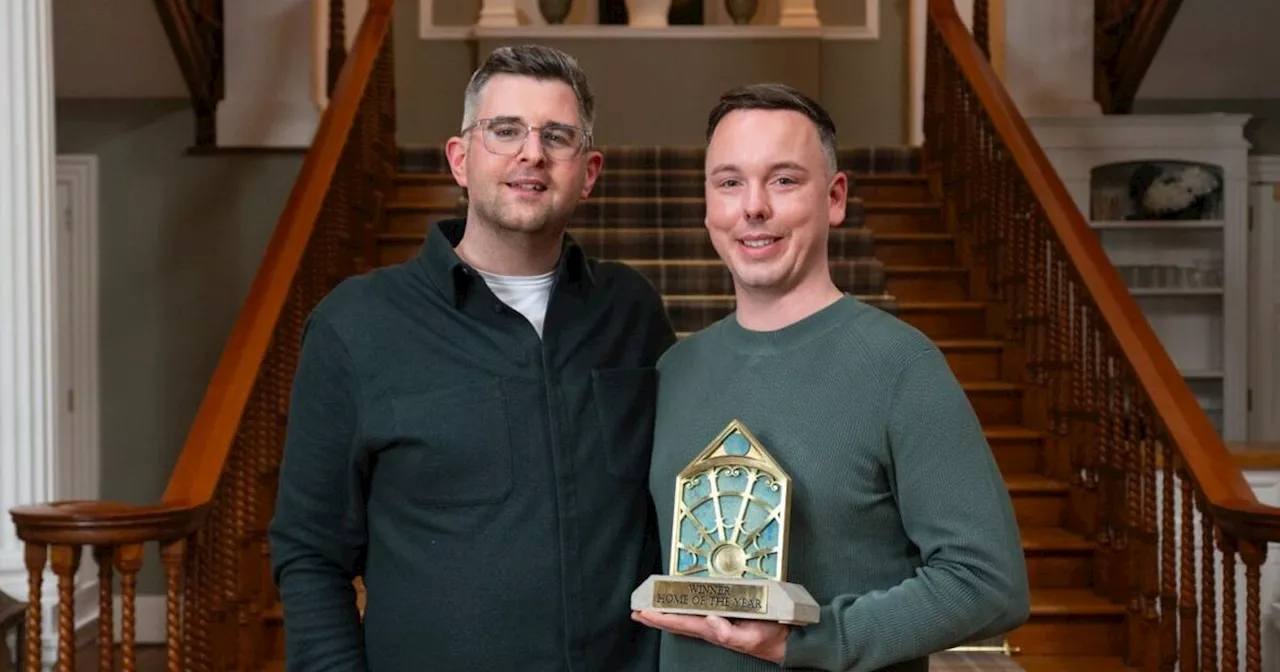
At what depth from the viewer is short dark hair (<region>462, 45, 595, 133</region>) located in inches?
65.5

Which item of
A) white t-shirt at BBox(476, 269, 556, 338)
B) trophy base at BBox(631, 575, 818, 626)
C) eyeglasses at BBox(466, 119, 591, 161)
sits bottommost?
trophy base at BBox(631, 575, 818, 626)

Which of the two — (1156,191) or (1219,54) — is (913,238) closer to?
(1156,191)

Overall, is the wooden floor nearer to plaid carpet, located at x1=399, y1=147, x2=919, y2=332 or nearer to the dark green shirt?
plaid carpet, located at x1=399, y1=147, x2=919, y2=332

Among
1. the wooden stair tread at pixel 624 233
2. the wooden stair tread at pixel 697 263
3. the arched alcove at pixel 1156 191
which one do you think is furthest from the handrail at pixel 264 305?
the arched alcove at pixel 1156 191

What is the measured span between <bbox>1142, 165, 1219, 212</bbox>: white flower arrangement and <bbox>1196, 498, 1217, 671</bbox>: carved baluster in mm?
3289

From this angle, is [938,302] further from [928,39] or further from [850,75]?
[850,75]

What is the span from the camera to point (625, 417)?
1675 mm

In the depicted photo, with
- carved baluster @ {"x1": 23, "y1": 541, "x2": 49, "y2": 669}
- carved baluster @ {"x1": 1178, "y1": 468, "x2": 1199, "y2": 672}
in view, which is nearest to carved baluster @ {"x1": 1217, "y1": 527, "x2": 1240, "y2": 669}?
carved baluster @ {"x1": 1178, "y1": 468, "x2": 1199, "y2": 672}

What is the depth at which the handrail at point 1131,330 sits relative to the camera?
3381 mm

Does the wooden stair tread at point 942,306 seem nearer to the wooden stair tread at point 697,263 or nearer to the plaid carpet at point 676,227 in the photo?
the plaid carpet at point 676,227

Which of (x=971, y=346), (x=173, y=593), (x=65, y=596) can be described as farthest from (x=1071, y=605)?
(x=65, y=596)

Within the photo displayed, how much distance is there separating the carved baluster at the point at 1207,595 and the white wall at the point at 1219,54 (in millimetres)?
3174

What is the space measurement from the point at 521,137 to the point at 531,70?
0.26ft

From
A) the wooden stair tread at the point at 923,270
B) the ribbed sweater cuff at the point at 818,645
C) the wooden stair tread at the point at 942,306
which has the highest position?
the wooden stair tread at the point at 923,270
